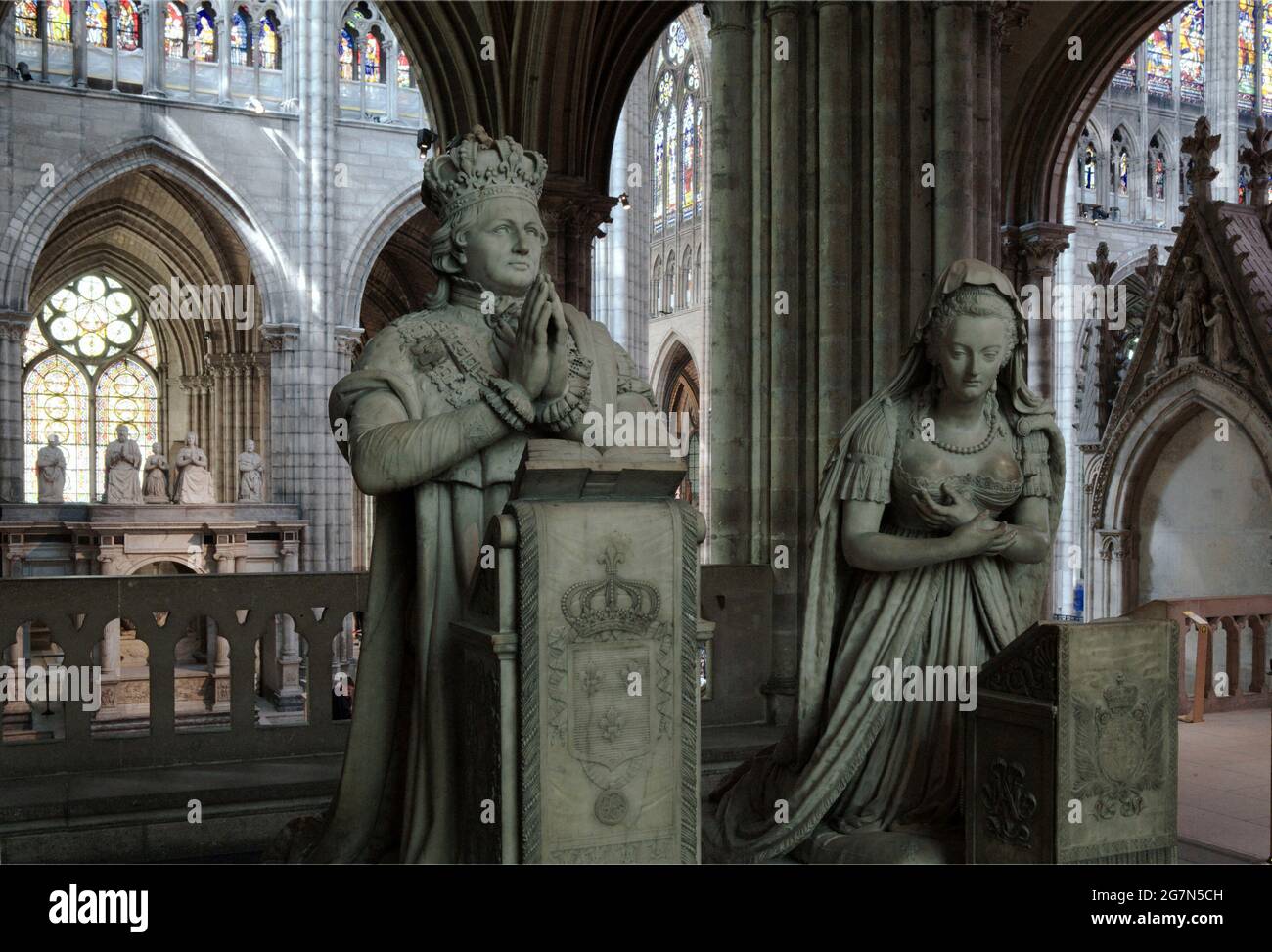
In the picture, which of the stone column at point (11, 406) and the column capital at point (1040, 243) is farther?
the stone column at point (11, 406)

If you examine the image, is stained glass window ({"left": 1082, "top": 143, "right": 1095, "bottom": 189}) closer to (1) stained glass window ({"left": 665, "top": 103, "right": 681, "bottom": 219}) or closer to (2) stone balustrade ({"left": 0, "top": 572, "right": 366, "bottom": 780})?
(1) stained glass window ({"left": 665, "top": 103, "right": 681, "bottom": 219})

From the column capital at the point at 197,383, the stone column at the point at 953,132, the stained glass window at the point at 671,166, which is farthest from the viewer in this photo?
the stained glass window at the point at 671,166

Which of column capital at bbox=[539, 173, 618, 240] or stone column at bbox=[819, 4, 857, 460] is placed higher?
column capital at bbox=[539, 173, 618, 240]

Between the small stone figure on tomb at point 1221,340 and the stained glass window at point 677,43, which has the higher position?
the stained glass window at point 677,43

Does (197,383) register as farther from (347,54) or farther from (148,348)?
(347,54)

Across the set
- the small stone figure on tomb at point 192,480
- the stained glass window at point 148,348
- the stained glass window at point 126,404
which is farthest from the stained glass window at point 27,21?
the stained glass window at point 126,404

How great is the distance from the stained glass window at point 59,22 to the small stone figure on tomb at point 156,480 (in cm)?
785

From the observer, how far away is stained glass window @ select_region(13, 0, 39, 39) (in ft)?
71.0

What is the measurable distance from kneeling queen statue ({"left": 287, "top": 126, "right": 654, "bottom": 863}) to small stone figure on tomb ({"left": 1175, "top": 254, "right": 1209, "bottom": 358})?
261 inches

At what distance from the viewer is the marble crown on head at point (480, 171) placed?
8.95 feet

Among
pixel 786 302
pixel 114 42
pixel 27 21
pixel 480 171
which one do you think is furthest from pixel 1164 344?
pixel 27 21

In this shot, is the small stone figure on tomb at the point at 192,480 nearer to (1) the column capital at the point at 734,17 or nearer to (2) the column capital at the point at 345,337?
(2) the column capital at the point at 345,337

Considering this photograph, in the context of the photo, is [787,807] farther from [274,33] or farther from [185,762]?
[274,33]

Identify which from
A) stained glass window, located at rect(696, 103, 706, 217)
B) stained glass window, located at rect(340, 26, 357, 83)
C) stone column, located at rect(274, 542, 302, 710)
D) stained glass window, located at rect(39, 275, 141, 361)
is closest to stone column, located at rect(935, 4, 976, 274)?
stone column, located at rect(274, 542, 302, 710)
